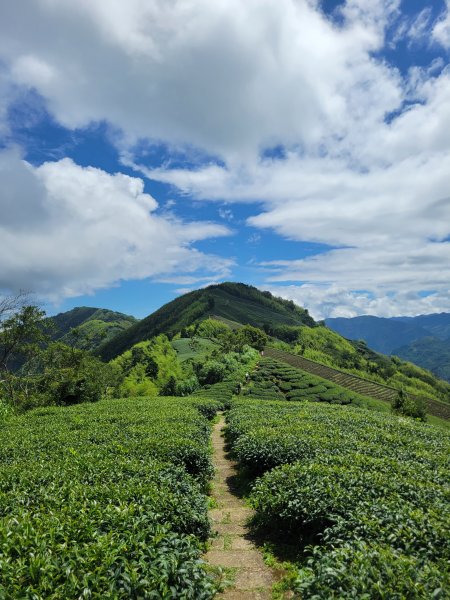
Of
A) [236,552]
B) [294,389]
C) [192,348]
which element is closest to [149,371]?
[294,389]

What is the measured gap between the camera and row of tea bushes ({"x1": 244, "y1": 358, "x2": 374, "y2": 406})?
64.7 m

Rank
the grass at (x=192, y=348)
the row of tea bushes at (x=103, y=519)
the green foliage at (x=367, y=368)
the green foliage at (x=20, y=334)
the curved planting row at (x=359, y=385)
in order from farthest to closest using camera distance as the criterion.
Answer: the green foliage at (x=367, y=368) < the grass at (x=192, y=348) < the curved planting row at (x=359, y=385) < the green foliage at (x=20, y=334) < the row of tea bushes at (x=103, y=519)

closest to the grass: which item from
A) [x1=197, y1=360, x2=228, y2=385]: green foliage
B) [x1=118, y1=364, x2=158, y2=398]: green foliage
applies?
[x1=118, y1=364, x2=158, y2=398]: green foliage

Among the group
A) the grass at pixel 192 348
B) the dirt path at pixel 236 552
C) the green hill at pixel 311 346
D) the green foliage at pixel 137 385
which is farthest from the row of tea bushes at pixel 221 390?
the green hill at pixel 311 346

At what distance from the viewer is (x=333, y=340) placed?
592ft

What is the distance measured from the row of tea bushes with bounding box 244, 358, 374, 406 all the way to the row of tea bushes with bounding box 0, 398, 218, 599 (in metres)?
47.5

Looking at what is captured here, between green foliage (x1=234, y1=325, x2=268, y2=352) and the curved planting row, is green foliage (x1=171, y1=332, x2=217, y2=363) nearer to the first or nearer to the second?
green foliage (x1=234, y1=325, x2=268, y2=352)

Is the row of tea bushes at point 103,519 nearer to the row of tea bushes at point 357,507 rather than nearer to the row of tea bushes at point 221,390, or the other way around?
the row of tea bushes at point 357,507

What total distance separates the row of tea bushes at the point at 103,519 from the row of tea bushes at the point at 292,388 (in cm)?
4750

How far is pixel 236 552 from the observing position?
30.6ft

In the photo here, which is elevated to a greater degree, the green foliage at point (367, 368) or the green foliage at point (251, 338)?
the green foliage at point (251, 338)

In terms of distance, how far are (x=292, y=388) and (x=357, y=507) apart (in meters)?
67.1

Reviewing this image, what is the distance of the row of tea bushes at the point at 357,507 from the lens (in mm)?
5438

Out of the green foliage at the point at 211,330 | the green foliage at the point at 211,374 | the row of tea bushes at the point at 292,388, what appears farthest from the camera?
the green foliage at the point at 211,330
